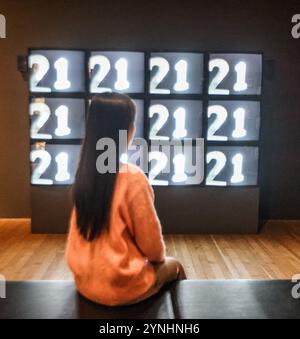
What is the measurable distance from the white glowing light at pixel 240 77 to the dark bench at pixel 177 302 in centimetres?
236

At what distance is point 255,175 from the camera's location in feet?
13.2

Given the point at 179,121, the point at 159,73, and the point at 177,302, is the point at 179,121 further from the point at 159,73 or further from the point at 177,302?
the point at 177,302

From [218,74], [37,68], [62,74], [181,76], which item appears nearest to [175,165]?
[181,76]

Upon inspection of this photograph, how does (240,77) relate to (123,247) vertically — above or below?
above

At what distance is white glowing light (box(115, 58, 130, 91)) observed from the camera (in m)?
3.88

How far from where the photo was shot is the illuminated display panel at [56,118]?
391 centimetres

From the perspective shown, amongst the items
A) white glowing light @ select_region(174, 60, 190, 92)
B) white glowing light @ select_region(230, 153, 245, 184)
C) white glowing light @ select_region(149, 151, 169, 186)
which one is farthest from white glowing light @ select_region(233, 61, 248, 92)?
white glowing light @ select_region(149, 151, 169, 186)

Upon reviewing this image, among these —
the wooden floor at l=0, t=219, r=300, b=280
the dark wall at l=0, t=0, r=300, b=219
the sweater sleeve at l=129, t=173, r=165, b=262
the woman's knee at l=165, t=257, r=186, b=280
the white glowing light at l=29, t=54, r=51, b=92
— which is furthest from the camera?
the dark wall at l=0, t=0, r=300, b=219

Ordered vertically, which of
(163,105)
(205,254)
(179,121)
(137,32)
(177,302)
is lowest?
(205,254)

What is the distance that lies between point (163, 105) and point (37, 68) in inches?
45.7

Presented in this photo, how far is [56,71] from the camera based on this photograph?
152 inches

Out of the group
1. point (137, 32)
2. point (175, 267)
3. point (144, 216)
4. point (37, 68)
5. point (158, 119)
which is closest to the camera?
point (144, 216)

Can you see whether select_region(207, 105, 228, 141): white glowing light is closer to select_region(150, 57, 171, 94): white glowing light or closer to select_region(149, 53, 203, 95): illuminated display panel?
select_region(149, 53, 203, 95): illuminated display panel

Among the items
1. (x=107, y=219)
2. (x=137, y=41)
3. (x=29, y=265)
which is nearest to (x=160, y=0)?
(x=137, y=41)
